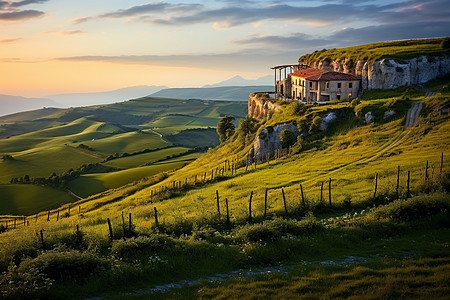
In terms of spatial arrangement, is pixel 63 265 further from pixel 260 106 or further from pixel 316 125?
pixel 260 106

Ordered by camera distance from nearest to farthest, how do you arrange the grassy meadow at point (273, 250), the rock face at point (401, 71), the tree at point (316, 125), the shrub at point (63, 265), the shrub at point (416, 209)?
the grassy meadow at point (273, 250) → the shrub at point (63, 265) → the shrub at point (416, 209) → the tree at point (316, 125) → the rock face at point (401, 71)

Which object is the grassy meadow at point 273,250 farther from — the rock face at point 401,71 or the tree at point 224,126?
the tree at point 224,126

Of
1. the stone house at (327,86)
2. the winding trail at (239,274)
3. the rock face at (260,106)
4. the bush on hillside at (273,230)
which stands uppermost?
the stone house at (327,86)

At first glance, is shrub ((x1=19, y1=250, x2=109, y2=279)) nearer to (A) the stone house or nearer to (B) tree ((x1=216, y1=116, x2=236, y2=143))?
(A) the stone house

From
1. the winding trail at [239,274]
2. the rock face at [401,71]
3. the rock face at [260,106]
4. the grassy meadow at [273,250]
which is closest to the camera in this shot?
the grassy meadow at [273,250]

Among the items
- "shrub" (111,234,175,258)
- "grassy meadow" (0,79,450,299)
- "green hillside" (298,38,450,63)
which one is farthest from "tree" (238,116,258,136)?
"shrub" (111,234,175,258)

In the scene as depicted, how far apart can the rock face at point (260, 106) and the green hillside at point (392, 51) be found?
2338cm

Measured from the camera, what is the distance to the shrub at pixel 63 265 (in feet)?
61.7

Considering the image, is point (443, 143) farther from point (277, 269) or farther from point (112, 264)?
point (112, 264)

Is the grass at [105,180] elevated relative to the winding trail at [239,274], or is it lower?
lower

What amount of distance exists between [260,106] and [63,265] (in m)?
98.7

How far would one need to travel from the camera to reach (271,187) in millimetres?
47531

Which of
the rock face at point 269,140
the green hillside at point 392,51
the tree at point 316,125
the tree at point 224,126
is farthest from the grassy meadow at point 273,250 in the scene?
the tree at point 224,126

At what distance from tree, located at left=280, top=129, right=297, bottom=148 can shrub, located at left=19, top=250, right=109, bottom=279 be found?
57647mm
